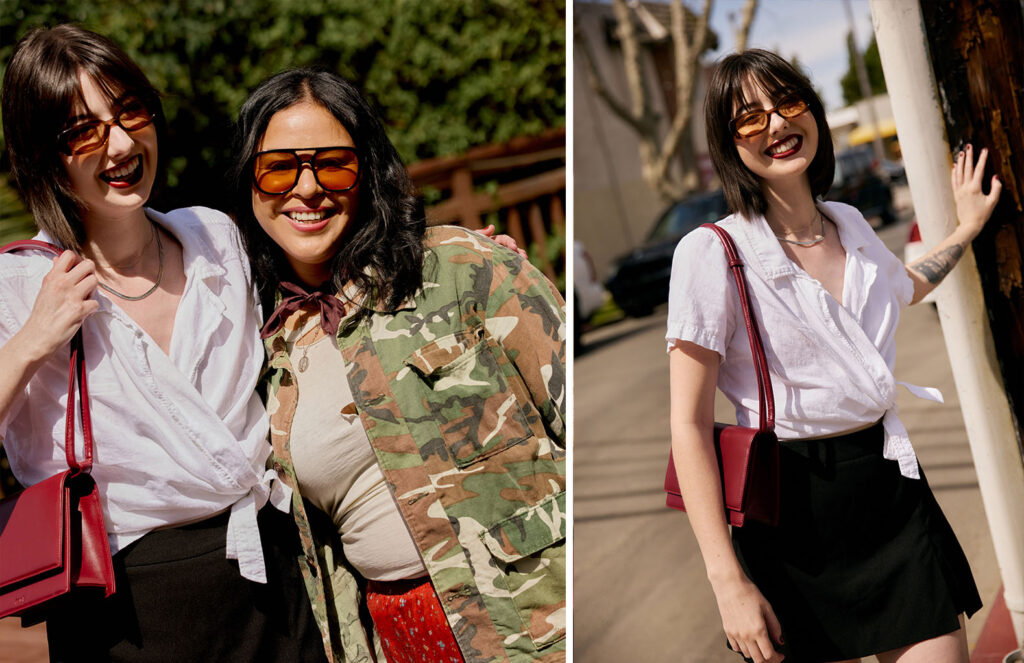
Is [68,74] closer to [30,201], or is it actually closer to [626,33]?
[30,201]

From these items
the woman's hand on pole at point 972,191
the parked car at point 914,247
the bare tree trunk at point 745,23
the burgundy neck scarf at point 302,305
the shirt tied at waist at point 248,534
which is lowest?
the shirt tied at waist at point 248,534

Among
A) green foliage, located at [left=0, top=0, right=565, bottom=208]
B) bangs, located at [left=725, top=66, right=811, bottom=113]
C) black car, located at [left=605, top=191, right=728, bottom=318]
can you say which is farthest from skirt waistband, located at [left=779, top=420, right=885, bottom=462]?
black car, located at [left=605, top=191, right=728, bottom=318]

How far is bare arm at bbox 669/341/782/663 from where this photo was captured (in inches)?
69.5

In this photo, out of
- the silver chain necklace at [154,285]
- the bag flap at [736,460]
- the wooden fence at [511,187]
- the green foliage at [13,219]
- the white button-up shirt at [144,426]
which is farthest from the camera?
the wooden fence at [511,187]

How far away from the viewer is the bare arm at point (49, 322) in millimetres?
1817

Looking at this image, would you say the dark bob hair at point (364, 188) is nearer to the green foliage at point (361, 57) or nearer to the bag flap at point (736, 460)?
the bag flap at point (736, 460)

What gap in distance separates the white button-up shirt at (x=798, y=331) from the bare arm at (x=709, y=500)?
0.19 ft

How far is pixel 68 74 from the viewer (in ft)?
6.52

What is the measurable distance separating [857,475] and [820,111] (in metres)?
0.69

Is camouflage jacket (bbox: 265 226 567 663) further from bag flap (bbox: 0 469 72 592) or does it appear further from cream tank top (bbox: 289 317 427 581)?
bag flap (bbox: 0 469 72 592)

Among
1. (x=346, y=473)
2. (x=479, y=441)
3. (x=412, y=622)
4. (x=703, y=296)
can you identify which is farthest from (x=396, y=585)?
(x=703, y=296)

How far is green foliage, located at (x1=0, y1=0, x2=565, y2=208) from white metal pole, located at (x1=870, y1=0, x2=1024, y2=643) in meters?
4.28

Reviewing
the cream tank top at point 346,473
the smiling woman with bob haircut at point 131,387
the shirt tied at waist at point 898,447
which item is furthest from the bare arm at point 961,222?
the smiling woman with bob haircut at point 131,387

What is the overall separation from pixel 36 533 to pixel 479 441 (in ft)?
2.88
